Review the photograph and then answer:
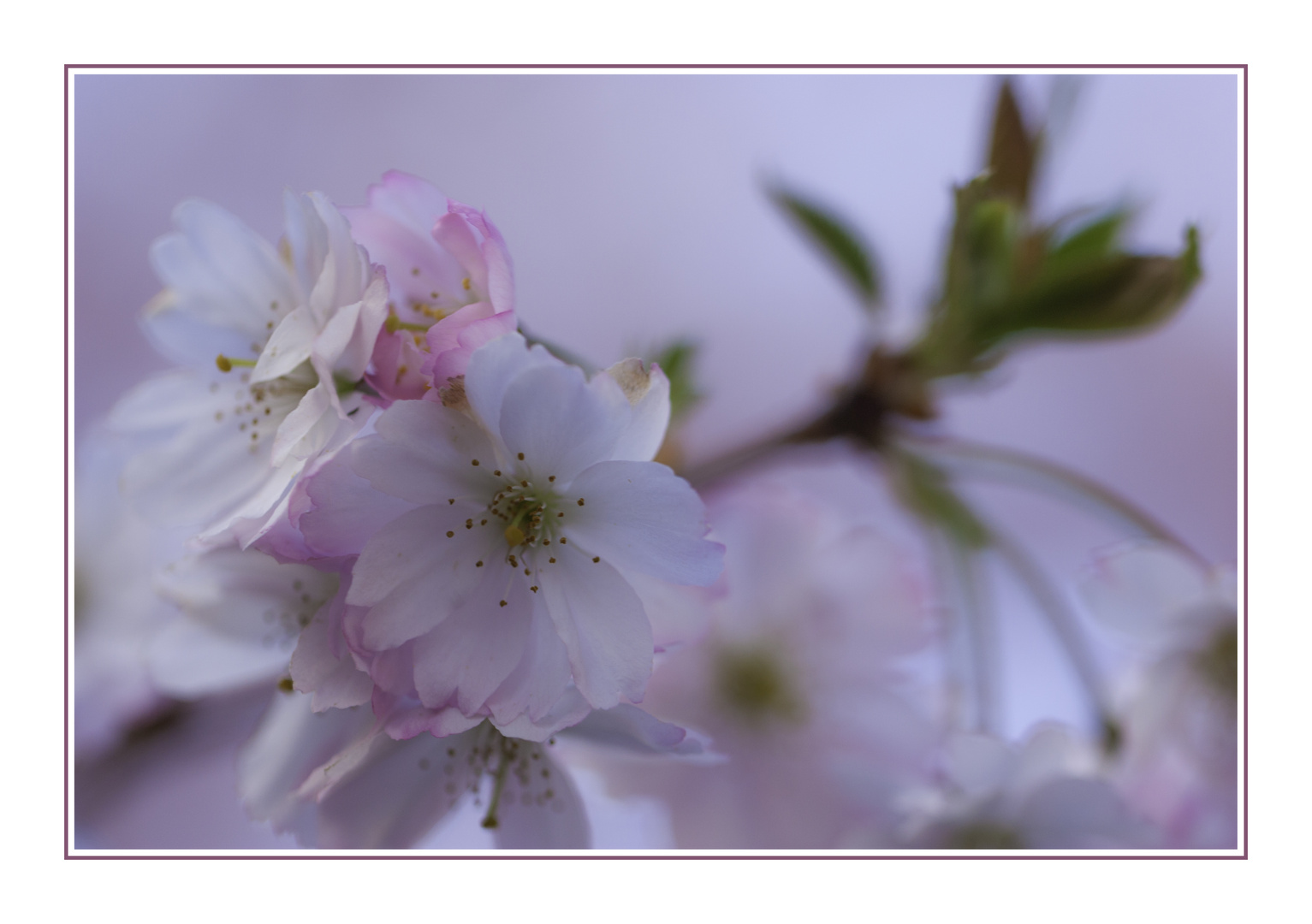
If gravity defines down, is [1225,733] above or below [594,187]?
below

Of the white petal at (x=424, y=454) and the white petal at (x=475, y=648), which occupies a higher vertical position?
the white petal at (x=424, y=454)

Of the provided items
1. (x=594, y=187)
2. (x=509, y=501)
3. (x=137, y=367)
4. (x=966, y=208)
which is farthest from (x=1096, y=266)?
(x=137, y=367)

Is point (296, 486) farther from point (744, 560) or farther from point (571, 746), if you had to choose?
point (744, 560)

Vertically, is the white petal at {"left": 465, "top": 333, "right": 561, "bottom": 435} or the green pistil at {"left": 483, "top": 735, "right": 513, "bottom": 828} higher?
the white petal at {"left": 465, "top": 333, "right": 561, "bottom": 435}

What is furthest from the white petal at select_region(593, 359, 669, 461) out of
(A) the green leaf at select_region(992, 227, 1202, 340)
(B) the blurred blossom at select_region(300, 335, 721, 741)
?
(A) the green leaf at select_region(992, 227, 1202, 340)

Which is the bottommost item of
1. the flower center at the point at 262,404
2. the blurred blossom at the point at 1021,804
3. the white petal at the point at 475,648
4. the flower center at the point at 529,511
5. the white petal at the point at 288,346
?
the blurred blossom at the point at 1021,804

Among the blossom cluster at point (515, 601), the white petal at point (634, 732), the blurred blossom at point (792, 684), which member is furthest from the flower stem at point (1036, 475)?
the white petal at point (634, 732)

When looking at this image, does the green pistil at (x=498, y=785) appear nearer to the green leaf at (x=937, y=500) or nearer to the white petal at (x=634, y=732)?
the white petal at (x=634, y=732)

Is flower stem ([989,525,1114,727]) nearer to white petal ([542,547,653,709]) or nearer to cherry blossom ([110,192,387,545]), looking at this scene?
white petal ([542,547,653,709])

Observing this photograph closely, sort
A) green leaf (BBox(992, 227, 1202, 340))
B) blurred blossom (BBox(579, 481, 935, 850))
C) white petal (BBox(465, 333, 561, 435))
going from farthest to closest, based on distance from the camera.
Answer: blurred blossom (BBox(579, 481, 935, 850))
green leaf (BBox(992, 227, 1202, 340))
white petal (BBox(465, 333, 561, 435))
